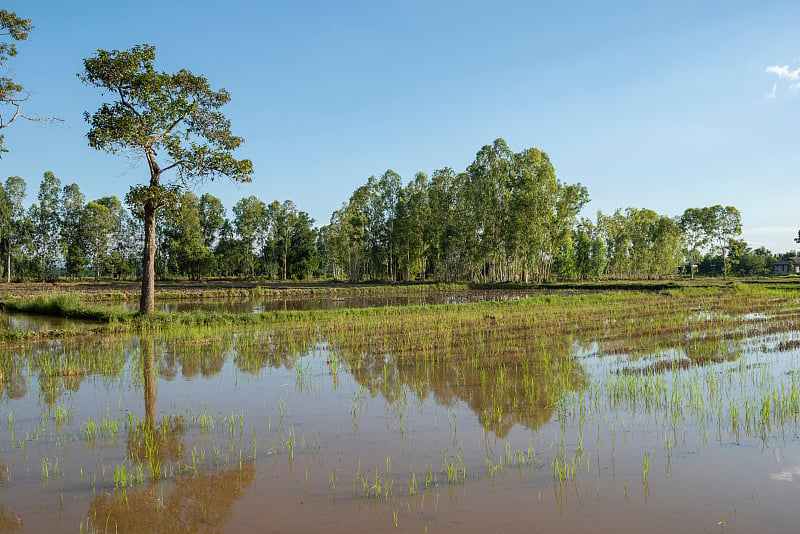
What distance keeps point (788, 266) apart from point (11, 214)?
4949 inches

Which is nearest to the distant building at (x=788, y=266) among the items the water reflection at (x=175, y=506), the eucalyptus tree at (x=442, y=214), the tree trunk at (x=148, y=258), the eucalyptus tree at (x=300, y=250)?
the eucalyptus tree at (x=442, y=214)

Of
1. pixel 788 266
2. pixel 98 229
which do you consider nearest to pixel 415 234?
pixel 98 229

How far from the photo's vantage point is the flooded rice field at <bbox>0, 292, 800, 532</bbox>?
424cm

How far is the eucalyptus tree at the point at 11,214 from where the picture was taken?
193ft

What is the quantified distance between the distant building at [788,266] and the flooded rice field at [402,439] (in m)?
102

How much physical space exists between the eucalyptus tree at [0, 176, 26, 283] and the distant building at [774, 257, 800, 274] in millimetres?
122729

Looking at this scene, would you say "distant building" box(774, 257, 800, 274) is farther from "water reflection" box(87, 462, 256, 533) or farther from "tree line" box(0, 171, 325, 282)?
"water reflection" box(87, 462, 256, 533)

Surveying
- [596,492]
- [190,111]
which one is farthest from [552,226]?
[596,492]

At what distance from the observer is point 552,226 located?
53094 mm

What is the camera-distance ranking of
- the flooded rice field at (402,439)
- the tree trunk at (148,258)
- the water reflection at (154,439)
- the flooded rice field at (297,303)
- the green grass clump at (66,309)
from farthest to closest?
the flooded rice field at (297,303) → the green grass clump at (66,309) → the tree trunk at (148,258) → the water reflection at (154,439) → the flooded rice field at (402,439)

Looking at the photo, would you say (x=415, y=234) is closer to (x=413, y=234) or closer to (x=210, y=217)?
(x=413, y=234)

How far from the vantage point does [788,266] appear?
94.1 m

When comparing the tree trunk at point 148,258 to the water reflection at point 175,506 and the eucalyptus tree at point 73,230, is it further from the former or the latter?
the eucalyptus tree at point 73,230

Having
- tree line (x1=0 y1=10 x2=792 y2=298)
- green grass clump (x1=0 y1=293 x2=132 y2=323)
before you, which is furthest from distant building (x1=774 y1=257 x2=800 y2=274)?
green grass clump (x1=0 y1=293 x2=132 y2=323)
